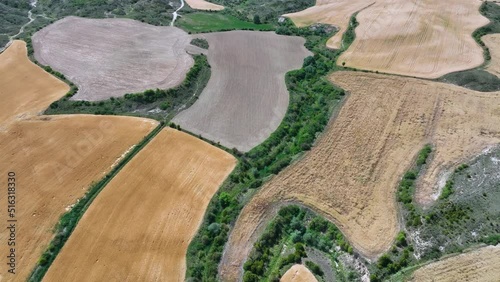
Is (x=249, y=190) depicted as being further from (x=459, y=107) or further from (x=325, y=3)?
(x=325, y=3)

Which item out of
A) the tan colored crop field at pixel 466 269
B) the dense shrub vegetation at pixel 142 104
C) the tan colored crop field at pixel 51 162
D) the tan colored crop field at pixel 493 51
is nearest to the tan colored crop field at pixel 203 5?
the dense shrub vegetation at pixel 142 104

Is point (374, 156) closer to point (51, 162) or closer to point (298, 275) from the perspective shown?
point (298, 275)

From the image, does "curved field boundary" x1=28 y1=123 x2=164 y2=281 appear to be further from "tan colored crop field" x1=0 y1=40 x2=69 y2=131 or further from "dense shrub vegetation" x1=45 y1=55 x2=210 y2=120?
"tan colored crop field" x1=0 y1=40 x2=69 y2=131

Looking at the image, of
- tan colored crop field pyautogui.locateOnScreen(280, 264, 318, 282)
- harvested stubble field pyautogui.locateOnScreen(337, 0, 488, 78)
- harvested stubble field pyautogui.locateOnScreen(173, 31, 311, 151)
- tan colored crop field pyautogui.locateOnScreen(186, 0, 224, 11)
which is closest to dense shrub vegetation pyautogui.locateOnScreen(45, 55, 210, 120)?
harvested stubble field pyautogui.locateOnScreen(173, 31, 311, 151)

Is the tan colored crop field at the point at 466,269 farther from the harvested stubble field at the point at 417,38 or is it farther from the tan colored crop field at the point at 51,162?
the tan colored crop field at the point at 51,162

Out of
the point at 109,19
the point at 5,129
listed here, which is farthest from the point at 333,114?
the point at 109,19

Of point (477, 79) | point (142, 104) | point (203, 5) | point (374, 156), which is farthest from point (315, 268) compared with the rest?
point (203, 5)
